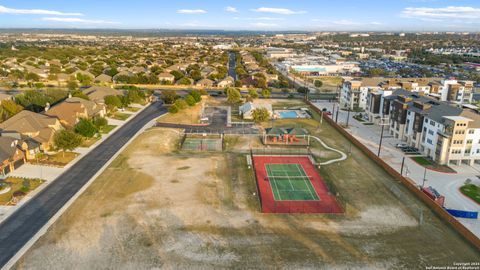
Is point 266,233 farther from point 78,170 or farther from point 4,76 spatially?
point 4,76

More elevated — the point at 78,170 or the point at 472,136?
the point at 472,136

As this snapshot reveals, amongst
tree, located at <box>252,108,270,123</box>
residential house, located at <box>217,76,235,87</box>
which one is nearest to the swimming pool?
tree, located at <box>252,108,270,123</box>

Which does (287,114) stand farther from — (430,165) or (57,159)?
(57,159)

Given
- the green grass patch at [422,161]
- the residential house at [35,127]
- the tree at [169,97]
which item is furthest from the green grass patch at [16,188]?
the green grass patch at [422,161]

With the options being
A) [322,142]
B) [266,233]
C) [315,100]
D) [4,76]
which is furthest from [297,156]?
[4,76]

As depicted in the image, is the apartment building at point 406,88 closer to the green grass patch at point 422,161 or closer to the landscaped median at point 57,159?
the green grass patch at point 422,161

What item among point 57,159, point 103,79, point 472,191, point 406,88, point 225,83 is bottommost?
point 472,191

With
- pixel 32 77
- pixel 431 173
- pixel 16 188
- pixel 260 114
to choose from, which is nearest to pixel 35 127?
pixel 16 188
